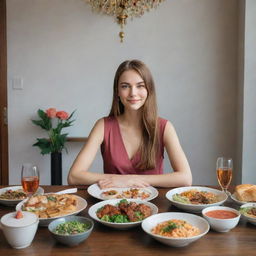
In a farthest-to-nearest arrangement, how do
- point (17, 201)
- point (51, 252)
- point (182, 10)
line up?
point (182, 10), point (17, 201), point (51, 252)

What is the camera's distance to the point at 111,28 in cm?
329

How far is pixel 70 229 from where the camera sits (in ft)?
3.42

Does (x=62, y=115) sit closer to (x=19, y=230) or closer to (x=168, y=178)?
(x=168, y=178)

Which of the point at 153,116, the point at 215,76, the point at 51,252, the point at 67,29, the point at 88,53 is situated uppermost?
the point at 67,29

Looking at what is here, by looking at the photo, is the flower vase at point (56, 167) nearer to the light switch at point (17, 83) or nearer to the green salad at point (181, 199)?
the light switch at point (17, 83)

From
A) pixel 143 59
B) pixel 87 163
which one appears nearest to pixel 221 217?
pixel 87 163

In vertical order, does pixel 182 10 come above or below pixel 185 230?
above

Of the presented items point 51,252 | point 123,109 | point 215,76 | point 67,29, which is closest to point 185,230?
point 51,252

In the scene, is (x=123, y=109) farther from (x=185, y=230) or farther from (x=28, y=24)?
(x=28, y=24)

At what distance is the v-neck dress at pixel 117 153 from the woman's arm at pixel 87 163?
0.05 meters

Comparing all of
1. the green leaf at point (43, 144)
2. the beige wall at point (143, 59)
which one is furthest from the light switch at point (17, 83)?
the green leaf at point (43, 144)

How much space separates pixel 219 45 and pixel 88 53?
1.26 m

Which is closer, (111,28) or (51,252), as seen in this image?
(51,252)

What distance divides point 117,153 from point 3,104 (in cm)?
188
